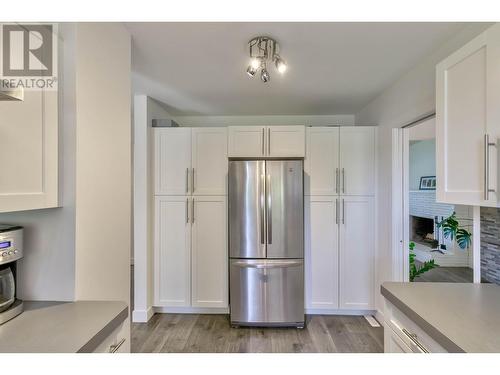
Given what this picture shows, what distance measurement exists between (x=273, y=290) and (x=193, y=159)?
5.47 ft

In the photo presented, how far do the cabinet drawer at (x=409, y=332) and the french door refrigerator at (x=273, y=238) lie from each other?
1194 millimetres

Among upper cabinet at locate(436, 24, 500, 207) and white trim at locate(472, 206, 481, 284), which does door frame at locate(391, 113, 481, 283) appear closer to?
white trim at locate(472, 206, 481, 284)

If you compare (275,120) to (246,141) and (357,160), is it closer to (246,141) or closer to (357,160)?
(246,141)

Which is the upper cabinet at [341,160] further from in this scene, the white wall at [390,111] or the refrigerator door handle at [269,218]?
the refrigerator door handle at [269,218]

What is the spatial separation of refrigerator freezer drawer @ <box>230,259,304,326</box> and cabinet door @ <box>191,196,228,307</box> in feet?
1.21

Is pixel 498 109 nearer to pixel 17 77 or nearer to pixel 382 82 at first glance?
pixel 382 82

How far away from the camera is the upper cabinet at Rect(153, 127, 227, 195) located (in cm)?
293

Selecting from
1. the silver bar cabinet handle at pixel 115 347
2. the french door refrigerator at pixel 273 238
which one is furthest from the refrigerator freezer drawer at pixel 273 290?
the silver bar cabinet handle at pixel 115 347

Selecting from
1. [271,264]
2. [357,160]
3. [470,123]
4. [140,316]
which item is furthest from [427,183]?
[140,316]

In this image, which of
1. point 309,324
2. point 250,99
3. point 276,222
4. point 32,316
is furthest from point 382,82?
point 32,316

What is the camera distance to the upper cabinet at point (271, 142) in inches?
112

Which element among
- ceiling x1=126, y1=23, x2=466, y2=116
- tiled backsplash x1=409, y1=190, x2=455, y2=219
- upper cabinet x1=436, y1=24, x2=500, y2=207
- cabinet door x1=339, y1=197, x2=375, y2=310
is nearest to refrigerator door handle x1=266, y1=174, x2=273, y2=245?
cabinet door x1=339, y1=197, x2=375, y2=310
